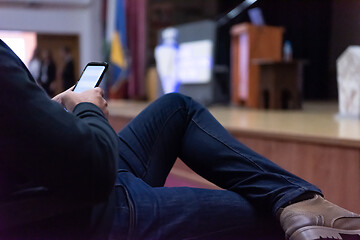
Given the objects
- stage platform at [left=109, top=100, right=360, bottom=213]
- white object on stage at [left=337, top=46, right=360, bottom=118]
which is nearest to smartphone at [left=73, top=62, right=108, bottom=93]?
stage platform at [left=109, top=100, right=360, bottom=213]

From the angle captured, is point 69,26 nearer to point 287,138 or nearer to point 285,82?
point 285,82

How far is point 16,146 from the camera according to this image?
530 mm

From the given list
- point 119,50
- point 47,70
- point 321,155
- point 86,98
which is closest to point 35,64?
point 47,70

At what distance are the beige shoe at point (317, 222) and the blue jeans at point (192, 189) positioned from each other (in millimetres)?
27

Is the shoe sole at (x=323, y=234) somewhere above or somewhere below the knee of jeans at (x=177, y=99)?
below

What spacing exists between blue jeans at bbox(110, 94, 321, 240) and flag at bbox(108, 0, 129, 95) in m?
3.81

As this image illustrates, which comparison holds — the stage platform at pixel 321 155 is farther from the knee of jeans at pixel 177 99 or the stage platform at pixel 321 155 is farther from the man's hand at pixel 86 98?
the man's hand at pixel 86 98

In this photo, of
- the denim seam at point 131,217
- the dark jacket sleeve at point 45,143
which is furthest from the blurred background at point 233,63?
the dark jacket sleeve at point 45,143

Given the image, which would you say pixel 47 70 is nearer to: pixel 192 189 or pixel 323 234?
pixel 192 189

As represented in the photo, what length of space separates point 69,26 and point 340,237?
13.3 ft

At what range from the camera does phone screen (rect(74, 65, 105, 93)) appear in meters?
0.75

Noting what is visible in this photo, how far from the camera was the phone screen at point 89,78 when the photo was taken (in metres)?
0.75

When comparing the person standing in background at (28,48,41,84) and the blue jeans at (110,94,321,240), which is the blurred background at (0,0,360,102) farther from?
the blue jeans at (110,94,321,240)

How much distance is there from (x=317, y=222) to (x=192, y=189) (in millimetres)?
222
